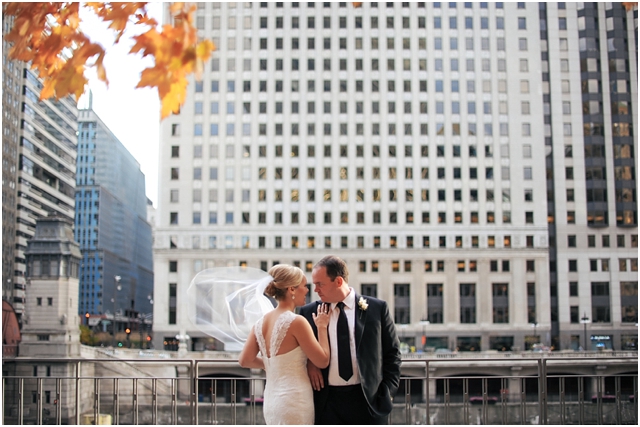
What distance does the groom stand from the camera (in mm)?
3201

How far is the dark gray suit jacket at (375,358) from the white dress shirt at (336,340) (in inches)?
0.8

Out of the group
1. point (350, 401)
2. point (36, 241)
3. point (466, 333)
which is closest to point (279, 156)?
point (466, 333)

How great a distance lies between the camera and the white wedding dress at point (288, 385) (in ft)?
10.3

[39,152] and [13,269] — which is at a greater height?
[39,152]

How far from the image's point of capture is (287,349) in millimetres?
3127

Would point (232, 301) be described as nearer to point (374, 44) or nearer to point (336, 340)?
point (336, 340)

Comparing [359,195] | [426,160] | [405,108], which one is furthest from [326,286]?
[405,108]

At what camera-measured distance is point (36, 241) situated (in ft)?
79.6

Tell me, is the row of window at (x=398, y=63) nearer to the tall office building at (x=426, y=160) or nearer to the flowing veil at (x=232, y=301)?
the tall office building at (x=426, y=160)

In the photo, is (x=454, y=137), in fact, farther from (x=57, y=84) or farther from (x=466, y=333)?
(x=57, y=84)

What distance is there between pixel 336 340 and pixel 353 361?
0.39ft

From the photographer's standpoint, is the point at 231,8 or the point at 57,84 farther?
the point at 231,8

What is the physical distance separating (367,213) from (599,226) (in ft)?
40.6

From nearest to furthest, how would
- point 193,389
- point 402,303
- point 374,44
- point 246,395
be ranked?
point 193,389 < point 246,395 < point 402,303 < point 374,44
